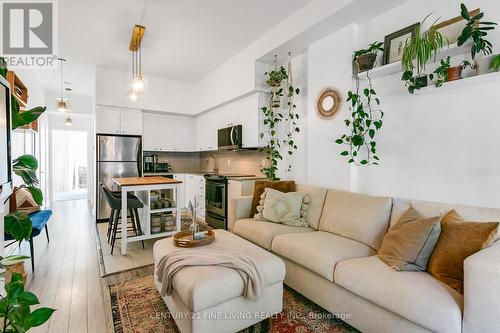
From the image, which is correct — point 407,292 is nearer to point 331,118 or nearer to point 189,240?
point 189,240

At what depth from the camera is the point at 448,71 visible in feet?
6.89

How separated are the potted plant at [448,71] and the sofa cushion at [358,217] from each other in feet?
3.60

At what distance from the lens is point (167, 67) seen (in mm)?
4941

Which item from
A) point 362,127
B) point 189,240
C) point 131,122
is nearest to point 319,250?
point 189,240

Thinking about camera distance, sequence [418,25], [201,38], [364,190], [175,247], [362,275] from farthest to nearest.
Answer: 1. [201,38]
2. [364,190]
3. [418,25]
4. [175,247]
5. [362,275]

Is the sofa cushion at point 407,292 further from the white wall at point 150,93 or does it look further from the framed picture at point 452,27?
the white wall at point 150,93

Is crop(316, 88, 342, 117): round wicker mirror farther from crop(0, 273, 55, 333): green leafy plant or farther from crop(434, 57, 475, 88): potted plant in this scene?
crop(0, 273, 55, 333): green leafy plant

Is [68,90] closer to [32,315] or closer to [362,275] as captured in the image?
[32,315]

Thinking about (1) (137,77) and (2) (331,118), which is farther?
(1) (137,77)

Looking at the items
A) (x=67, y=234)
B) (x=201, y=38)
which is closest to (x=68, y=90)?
(x=67, y=234)

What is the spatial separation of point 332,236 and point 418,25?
6.93 ft

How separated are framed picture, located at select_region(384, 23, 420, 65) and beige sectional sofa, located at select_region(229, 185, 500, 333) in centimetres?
138

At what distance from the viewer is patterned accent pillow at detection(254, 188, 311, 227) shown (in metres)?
2.84

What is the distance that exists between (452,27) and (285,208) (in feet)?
7.27
